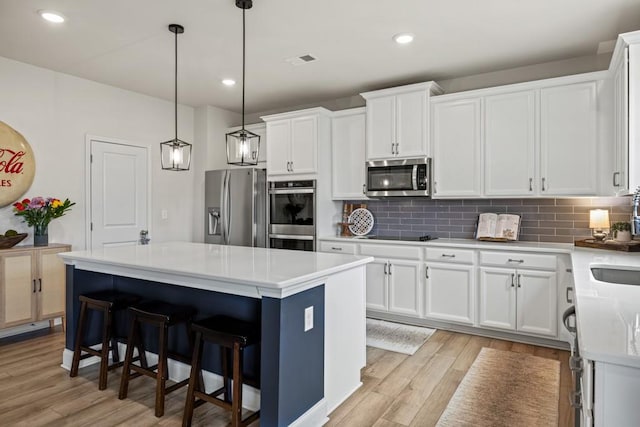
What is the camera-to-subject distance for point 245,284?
6.60 feet

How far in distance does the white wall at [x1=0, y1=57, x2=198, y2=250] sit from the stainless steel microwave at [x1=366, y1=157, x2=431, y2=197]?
2.70m

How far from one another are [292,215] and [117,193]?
6.79ft

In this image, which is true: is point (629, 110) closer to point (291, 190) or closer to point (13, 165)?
point (291, 190)

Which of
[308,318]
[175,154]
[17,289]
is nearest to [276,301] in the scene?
[308,318]

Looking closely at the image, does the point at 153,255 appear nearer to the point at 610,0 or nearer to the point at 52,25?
the point at 52,25

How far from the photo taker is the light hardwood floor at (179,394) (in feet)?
7.59

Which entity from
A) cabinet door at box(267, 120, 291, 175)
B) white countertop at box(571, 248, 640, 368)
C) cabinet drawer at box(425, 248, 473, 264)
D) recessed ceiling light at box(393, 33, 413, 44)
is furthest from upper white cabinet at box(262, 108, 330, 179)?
white countertop at box(571, 248, 640, 368)

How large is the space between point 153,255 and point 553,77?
386cm

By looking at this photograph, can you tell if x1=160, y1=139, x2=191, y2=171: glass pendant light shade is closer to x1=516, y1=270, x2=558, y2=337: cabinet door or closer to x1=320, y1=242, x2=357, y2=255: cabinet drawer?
x1=320, y1=242, x2=357, y2=255: cabinet drawer

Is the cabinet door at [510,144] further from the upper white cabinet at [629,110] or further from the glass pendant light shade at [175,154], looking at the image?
the glass pendant light shade at [175,154]

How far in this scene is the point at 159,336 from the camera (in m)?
2.57

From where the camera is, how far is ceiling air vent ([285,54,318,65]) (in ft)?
12.3

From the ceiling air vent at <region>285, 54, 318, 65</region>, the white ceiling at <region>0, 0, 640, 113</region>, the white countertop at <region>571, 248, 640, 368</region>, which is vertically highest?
the ceiling air vent at <region>285, 54, 318, 65</region>

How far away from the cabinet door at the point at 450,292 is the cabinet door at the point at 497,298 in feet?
0.32
